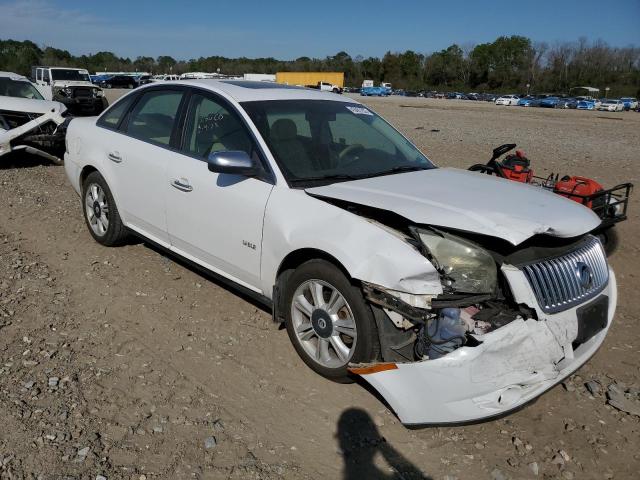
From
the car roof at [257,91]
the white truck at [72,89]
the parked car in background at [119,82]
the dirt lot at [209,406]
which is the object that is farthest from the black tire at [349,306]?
the parked car in background at [119,82]

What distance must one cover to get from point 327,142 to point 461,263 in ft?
5.29

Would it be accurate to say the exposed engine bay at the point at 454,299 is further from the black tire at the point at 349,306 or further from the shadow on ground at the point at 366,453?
the shadow on ground at the point at 366,453

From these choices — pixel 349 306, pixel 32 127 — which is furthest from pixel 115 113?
pixel 32 127

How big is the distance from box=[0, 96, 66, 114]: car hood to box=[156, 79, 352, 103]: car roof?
6793mm

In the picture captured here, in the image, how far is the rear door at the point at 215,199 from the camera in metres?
3.78

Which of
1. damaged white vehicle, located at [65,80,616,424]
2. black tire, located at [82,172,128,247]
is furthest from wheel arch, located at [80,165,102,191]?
damaged white vehicle, located at [65,80,616,424]

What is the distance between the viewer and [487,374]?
276 centimetres

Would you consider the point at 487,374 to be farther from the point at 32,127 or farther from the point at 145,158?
the point at 32,127

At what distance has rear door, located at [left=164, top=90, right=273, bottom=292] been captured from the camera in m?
3.78

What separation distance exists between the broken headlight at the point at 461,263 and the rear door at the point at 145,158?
2379 millimetres

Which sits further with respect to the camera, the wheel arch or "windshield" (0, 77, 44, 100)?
"windshield" (0, 77, 44, 100)

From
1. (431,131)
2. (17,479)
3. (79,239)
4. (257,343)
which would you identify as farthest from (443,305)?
(431,131)

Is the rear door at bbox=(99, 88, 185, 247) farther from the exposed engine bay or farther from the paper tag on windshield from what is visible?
the exposed engine bay

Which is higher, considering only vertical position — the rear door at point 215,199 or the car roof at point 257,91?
the car roof at point 257,91
